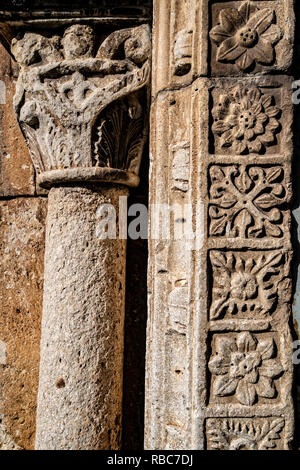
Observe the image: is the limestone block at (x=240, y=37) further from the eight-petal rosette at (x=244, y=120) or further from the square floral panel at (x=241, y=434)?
the square floral panel at (x=241, y=434)

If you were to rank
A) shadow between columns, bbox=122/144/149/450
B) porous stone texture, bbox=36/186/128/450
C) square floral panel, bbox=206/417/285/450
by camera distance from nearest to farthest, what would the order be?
square floral panel, bbox=206/417/285/450
porous stone texture, bbox=36/186/128/450
shadow between columns, bbox=122/144/149/450

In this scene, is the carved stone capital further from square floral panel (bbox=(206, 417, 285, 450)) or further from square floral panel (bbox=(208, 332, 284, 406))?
square floral panel (bbox=(206, 417, 285, 450))

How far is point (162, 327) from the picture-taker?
170cm

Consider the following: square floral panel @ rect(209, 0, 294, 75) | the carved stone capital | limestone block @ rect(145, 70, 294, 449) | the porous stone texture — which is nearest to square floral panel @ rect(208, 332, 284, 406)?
limestone block @ rect(145, 70, 294, 449)

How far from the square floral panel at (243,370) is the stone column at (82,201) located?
0.50 m

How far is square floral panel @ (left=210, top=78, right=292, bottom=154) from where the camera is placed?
165 centimetres

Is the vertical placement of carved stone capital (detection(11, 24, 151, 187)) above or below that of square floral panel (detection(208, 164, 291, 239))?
above

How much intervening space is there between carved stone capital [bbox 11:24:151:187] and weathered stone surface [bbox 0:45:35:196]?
213 millimetres

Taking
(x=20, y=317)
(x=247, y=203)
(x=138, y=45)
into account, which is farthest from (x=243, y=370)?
(x=138, y=45)

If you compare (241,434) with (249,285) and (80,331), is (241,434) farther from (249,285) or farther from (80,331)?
(80,331)

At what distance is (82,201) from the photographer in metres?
1.94

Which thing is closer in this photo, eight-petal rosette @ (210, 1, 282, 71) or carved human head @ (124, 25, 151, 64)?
eight-petal rosette @ (210, 1, 282, 71)

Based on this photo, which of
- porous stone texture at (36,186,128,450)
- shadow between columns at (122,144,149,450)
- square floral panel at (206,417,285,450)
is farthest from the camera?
shadow between columns at (122,144,149,450)
